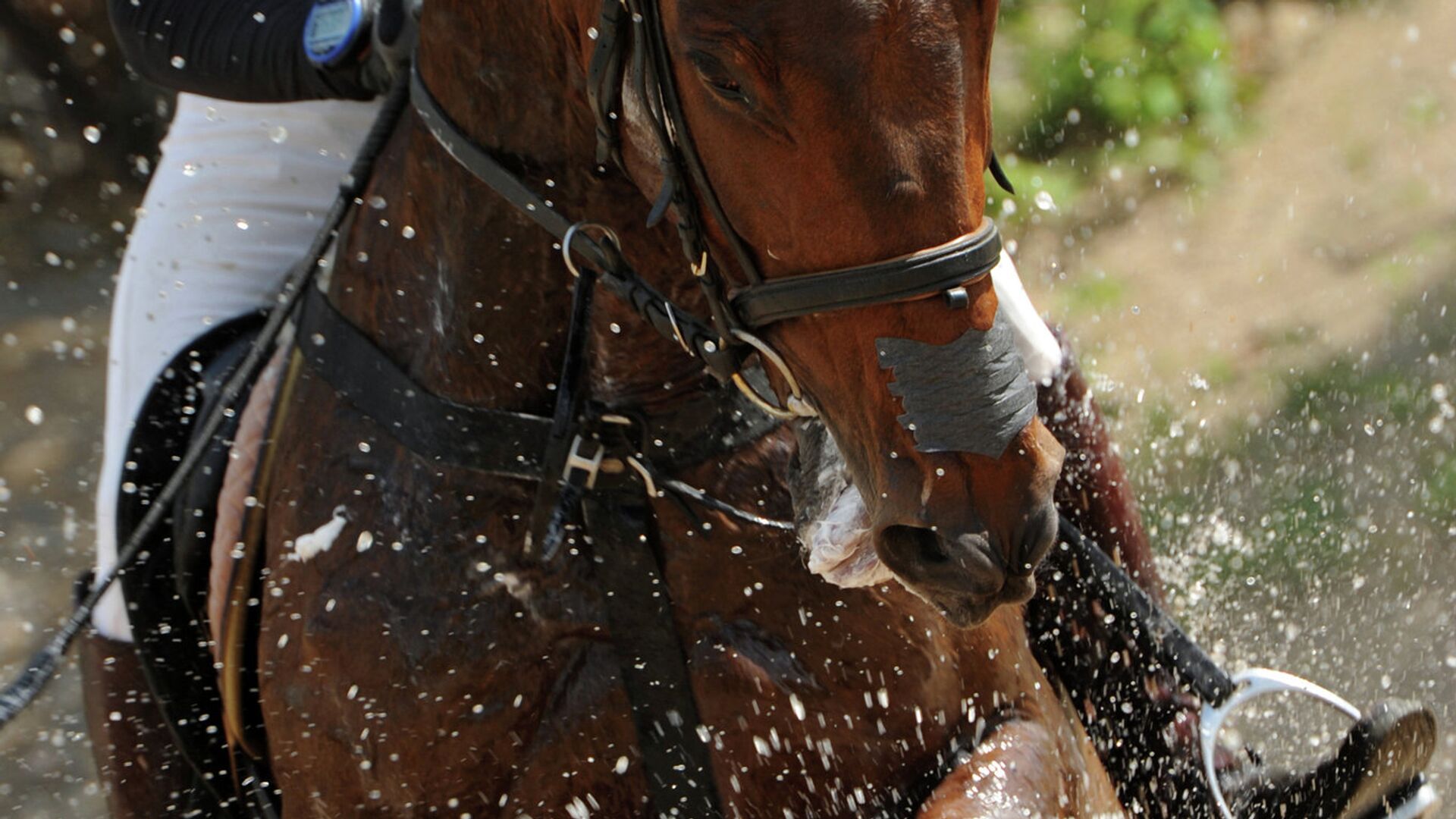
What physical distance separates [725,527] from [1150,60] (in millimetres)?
4011

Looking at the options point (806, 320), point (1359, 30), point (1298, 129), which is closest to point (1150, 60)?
point (1298, 129)

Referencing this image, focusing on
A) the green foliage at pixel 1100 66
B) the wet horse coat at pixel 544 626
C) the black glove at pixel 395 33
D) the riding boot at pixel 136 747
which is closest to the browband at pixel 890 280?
the wet horse coat at pixel 544 626

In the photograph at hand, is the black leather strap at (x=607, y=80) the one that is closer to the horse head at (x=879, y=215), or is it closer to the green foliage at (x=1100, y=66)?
the horse head at (x=879, y=215)

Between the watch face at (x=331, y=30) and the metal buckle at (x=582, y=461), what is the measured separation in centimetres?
62

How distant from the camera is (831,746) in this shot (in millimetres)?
1820

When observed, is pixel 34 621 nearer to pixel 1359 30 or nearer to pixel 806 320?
pixel 806 320

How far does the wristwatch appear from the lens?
197cm

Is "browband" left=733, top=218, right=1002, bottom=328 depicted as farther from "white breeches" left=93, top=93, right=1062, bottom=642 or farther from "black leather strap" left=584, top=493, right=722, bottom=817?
"white breeches" left=93, top=93, right=1062, bottom=642

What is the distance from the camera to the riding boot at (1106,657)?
2270 mm

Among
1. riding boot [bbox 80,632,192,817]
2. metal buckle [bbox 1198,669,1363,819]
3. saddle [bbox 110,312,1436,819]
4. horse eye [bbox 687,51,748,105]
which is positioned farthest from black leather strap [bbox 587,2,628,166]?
riding boot [bbox 80,632,192,817]

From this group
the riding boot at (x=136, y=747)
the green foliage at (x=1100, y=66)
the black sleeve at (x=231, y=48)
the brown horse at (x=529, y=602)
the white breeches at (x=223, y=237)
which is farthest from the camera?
the green foliage at (x=1100, y=66)

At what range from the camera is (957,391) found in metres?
1.41

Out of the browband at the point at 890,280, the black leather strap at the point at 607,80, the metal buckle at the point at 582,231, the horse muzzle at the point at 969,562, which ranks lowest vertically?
the horse muzzle at the point at 969,562

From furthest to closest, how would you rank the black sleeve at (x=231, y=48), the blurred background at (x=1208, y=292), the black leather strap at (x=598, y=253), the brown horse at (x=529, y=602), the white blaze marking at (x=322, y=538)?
1. the blurred background at (x=1208, y=292)
2. the black sleeve at (x=231, y=48)
3. the white blaze marking at (x=322, y=538)
4. the brown horse at (x=529, y=602)
5. the black leather strap at (x=598, y=253)
